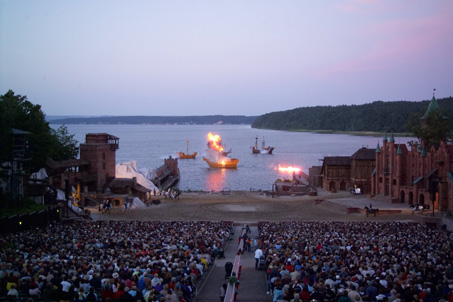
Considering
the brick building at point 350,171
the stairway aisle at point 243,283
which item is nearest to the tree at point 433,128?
the brick building at point 350,171

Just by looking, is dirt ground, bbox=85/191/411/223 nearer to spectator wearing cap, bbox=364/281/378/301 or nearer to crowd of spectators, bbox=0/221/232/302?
crowd of spectators, bbox=0/221/232/302

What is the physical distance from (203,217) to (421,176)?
893 inches

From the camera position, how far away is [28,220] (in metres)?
30.9

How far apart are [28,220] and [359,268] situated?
73.5 ft

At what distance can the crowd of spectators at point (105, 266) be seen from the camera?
42.3 feet

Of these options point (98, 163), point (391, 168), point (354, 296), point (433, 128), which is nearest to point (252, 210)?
point (391, 168)

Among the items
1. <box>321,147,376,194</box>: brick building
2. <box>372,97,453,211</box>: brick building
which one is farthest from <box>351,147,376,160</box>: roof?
<box>372,97,453,211</box>: brick building

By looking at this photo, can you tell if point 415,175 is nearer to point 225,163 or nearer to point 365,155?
point 365,155

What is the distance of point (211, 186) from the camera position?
93750mm

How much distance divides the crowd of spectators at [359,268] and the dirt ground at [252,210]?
18.5 metres

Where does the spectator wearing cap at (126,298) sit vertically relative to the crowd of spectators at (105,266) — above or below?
above

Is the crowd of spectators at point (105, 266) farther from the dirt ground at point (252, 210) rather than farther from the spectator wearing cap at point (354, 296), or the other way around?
the dirt ground at point (252, 210)

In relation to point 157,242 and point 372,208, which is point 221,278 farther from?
point 372,208

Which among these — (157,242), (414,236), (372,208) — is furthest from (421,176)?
(157,242)
